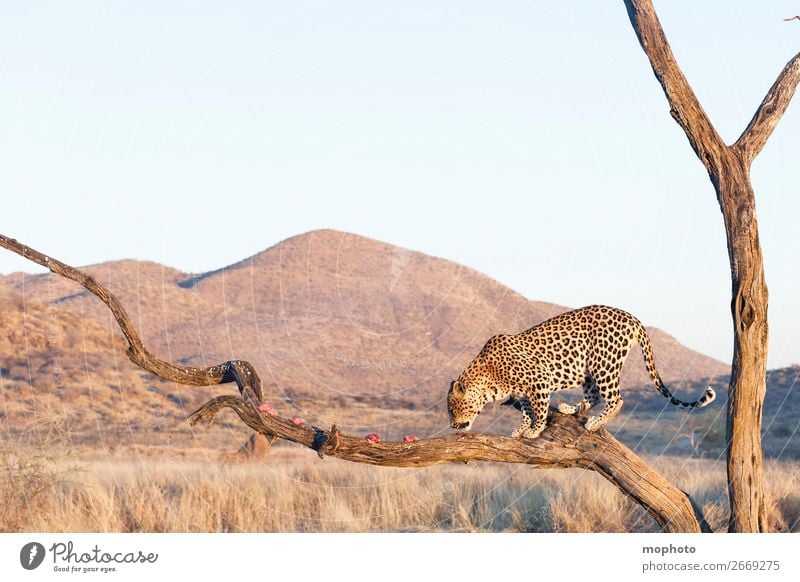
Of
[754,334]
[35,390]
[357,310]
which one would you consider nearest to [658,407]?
[357,310]

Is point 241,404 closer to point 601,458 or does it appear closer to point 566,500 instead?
point 601,458

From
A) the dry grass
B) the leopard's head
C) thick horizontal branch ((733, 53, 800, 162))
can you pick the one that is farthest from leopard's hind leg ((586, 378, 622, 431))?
the dry grass

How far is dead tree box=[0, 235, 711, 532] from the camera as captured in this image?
10219mm

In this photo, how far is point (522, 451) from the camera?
1096 cm

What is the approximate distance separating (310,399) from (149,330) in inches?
525

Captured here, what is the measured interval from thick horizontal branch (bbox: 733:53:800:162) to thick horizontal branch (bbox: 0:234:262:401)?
5.29 m

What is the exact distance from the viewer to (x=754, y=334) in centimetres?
1166

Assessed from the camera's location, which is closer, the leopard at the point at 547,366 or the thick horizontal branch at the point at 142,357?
the thick horizontal branch at the point at 142,357

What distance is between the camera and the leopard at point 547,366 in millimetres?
10867
